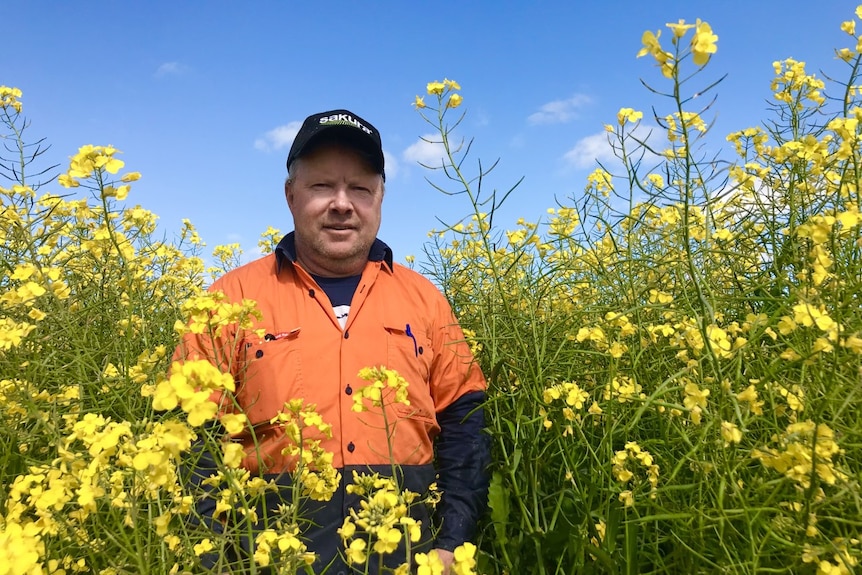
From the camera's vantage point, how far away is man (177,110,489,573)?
193 cm

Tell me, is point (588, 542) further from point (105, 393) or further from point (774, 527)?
point (105, 393)

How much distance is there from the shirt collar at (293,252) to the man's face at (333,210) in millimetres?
38

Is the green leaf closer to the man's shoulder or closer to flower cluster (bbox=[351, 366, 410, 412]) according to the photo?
flower cluster (bbox=[351, 366, 410, 412])

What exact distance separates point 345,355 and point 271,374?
261mm

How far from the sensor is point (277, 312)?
215 cm

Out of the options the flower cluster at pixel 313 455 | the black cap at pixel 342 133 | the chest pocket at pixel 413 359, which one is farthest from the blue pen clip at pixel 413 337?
the flower cluster at pixel 313 455

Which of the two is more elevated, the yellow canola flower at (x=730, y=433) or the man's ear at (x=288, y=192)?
the man's ear at (x=288, y=192)

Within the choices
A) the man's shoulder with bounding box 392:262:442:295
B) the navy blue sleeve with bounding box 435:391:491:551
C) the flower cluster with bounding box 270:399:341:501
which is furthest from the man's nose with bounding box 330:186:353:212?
the flower cluster with bounding box 270:399:341:501

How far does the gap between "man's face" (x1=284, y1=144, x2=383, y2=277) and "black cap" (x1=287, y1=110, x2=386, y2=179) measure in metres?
0.04

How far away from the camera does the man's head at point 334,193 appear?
2318 mm

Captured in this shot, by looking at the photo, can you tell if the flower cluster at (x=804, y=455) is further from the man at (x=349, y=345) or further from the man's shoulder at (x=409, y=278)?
the man's shoulder at (x=409, y=278)

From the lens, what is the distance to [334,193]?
236 centimetres

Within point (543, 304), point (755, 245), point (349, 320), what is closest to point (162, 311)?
point (349, 320)

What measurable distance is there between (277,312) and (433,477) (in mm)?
829
